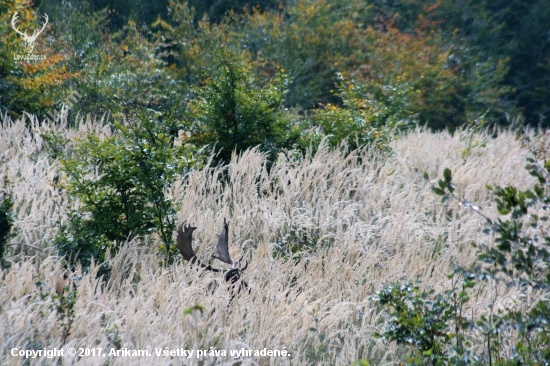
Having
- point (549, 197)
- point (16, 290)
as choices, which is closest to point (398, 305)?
point (549, 197)

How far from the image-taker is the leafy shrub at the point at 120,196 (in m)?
4.56

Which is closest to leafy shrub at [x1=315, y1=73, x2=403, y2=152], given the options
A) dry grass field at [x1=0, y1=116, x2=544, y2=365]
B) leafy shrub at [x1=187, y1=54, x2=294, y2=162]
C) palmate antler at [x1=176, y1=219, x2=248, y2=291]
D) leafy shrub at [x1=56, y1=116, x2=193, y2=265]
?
dry grass field at [x1=0, y1=116, x2=544, y2=365]

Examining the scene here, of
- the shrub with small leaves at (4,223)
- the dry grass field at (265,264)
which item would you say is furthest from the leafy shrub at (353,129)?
the shrub with small leaves at (4,223)

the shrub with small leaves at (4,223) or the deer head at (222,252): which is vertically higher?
the shrub with small leaves at (4,223)

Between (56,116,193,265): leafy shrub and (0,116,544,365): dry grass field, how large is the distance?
18 cm

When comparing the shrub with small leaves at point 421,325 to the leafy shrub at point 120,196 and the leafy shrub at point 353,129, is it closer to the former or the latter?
the leafy shrub at point 120,196

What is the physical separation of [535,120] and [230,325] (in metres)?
17.4

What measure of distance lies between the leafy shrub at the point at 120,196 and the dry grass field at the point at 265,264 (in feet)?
0.58

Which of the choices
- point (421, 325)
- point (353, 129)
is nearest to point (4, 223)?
point (421, 325)

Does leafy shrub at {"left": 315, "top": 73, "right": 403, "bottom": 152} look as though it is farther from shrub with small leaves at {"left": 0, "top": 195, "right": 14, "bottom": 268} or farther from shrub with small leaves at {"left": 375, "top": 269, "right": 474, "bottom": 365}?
shrub with small leaves at {"left": 0, "top": 195, "right": 14, "bottom": 268}

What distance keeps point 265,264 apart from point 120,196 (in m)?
1.47

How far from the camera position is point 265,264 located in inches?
177

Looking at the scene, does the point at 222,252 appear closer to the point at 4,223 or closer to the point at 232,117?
the point at 4,223

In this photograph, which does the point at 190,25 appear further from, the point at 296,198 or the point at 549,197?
the point at 549,197
